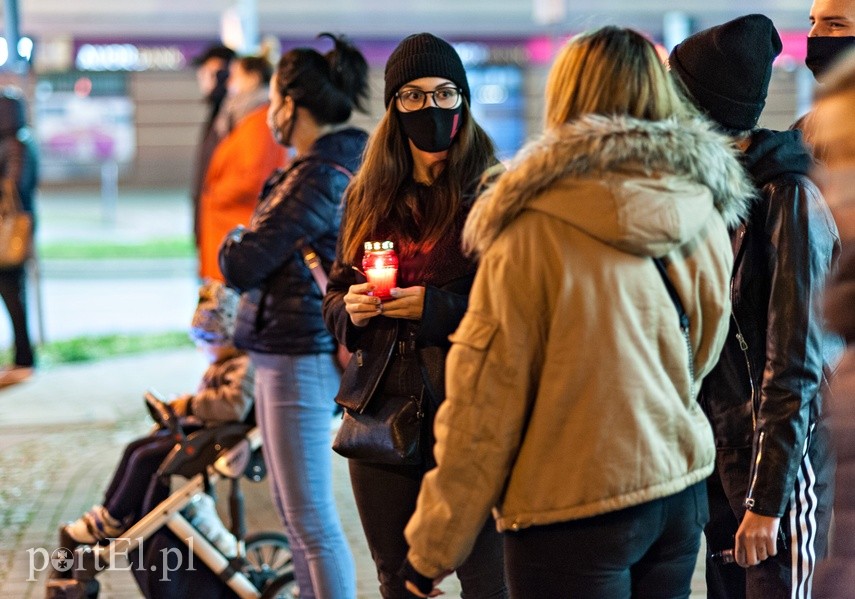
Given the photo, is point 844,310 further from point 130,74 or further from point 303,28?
point 130,74

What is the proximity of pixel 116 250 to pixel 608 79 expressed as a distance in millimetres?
18250

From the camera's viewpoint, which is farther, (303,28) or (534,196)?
(303,28)

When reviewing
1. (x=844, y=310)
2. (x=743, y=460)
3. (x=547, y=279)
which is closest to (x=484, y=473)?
(x=547, y=279)

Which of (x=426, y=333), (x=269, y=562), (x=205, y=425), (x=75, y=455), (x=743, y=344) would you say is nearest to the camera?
(x=743, y=344)

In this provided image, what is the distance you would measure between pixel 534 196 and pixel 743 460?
1131 millimetres

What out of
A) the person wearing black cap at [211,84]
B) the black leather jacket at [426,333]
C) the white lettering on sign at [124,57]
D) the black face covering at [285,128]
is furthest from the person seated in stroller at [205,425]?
the white lettering on sign at [124,57]

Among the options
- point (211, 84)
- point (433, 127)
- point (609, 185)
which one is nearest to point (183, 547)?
point (433, 127)

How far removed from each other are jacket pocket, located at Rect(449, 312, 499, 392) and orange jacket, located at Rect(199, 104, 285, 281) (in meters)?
4.17

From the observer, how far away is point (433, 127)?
3.61m

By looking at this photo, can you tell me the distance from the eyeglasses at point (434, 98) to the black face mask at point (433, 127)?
0.01m

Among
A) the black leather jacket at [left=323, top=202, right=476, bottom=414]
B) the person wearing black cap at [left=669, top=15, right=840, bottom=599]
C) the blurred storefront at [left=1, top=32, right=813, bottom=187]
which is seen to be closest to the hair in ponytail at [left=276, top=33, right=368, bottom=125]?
the black leather jacket at [left=323, top=202, right=476, bottom=414]

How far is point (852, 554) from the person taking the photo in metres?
2.17

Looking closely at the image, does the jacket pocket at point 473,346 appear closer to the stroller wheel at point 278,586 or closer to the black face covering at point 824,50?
the black face covering at point 824,50

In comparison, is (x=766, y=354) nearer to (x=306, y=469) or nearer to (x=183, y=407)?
(x=306, y=469)
